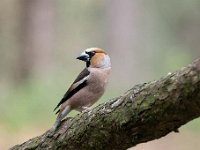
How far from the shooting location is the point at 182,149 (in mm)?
9312

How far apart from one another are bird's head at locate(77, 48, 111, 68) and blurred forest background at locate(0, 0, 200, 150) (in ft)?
13.8

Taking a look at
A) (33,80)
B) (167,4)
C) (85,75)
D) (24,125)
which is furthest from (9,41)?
(85,75)

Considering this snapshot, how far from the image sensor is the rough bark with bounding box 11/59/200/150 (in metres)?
3.07

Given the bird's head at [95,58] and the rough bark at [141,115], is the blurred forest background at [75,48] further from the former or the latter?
the rough bark at [141,115]

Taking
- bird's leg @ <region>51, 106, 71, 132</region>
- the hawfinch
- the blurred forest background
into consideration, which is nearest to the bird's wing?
the hawfinch

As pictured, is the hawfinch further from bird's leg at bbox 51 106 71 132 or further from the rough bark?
the rough bark

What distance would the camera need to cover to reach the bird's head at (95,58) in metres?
5.36

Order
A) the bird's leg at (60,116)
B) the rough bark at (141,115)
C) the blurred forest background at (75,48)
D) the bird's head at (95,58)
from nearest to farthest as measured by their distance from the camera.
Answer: the rough bark at (141,115) → the bird's leg at (60,116) → the bird's head at (95,58) → the blurred forest background at (75,48)

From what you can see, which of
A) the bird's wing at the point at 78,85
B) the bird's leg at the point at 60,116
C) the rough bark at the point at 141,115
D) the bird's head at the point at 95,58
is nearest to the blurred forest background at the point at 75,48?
the bird's head at the point at 95,58

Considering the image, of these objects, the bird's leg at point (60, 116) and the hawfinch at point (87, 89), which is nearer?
the bird's leg at point (60, 116)

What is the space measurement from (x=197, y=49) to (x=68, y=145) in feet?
57.0

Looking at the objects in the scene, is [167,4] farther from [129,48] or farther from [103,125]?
[103,125]

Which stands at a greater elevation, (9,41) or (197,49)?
(9,41)

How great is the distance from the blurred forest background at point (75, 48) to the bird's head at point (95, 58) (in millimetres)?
4206
